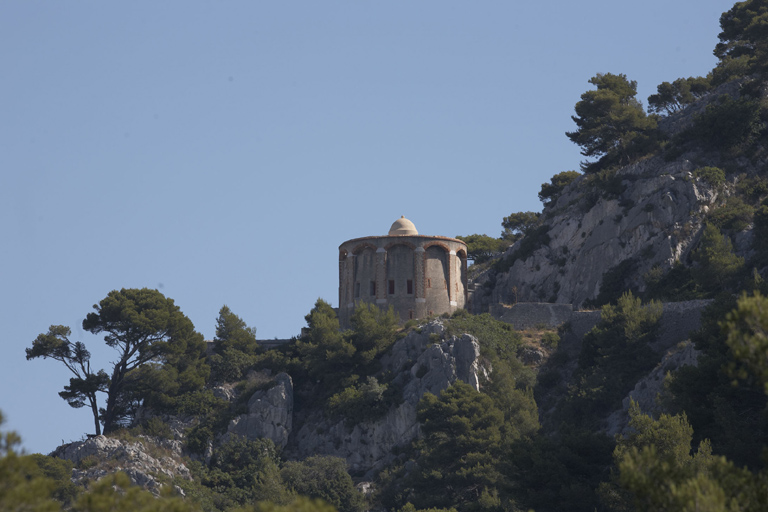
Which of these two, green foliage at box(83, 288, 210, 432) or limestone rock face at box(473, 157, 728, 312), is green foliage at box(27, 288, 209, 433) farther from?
limestone rock face at box(473, 157, 728, 312)

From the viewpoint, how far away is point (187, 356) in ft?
220

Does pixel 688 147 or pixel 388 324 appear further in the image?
pixel 688 147

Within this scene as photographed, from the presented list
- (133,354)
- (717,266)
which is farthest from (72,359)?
(717,266)

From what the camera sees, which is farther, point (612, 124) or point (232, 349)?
point (612, 124)

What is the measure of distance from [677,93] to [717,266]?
3137 centimetres

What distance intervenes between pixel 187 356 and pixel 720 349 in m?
35.3

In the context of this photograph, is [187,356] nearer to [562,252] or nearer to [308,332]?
[308,332]

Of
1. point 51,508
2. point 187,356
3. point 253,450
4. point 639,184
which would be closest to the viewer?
point 51,508

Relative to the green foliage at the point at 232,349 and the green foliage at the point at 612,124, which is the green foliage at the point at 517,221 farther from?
the green foliage at the point at 232,349

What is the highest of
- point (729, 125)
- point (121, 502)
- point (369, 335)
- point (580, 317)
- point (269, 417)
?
point (729, 125)

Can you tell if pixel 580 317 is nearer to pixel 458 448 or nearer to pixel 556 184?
pixel 458 448

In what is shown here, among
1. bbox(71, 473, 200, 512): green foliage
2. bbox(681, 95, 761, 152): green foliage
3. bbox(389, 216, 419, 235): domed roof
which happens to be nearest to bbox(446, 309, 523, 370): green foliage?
bbox(389, 216, 419, 235): domed roof

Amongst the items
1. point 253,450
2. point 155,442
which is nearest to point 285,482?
point 253,450

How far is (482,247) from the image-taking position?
98.9 meters
